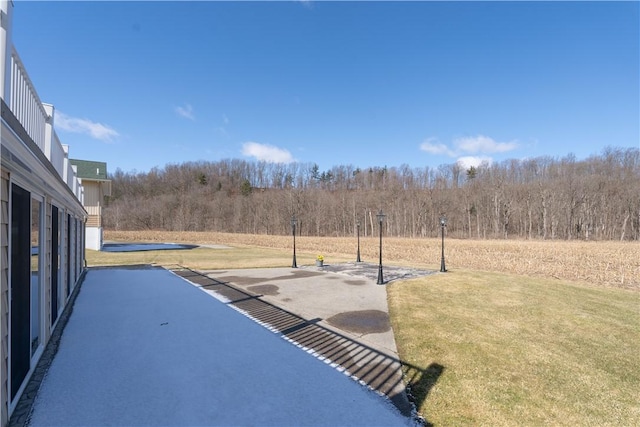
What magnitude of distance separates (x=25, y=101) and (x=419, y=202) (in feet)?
171

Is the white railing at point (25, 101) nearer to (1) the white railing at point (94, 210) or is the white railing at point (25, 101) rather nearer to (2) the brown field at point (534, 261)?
(2) the brown field at point (534, 261)

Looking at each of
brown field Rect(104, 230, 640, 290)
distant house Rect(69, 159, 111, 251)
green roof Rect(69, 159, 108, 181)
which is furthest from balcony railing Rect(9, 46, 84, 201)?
green roof Rect(69, 159, 108, 181)

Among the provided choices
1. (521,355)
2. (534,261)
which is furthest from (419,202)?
(521,355)

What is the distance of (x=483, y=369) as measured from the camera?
14.7 feet

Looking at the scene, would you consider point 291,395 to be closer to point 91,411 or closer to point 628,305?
point 91,411

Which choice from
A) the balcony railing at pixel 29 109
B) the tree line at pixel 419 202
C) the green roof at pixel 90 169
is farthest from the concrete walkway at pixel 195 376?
the tree line at pixel 419 202

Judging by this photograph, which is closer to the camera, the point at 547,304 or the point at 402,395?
the point at 402,395

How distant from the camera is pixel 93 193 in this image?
23859 mm

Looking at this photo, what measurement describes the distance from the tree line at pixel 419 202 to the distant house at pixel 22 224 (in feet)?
157

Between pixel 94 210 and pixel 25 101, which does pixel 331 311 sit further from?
pixel 94 210

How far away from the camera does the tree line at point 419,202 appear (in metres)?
41.3

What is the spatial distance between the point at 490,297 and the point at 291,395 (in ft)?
24.4

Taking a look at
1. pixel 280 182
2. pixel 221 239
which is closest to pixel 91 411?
pixel 221 239

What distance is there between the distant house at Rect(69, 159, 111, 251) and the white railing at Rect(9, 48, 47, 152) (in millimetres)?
22163
